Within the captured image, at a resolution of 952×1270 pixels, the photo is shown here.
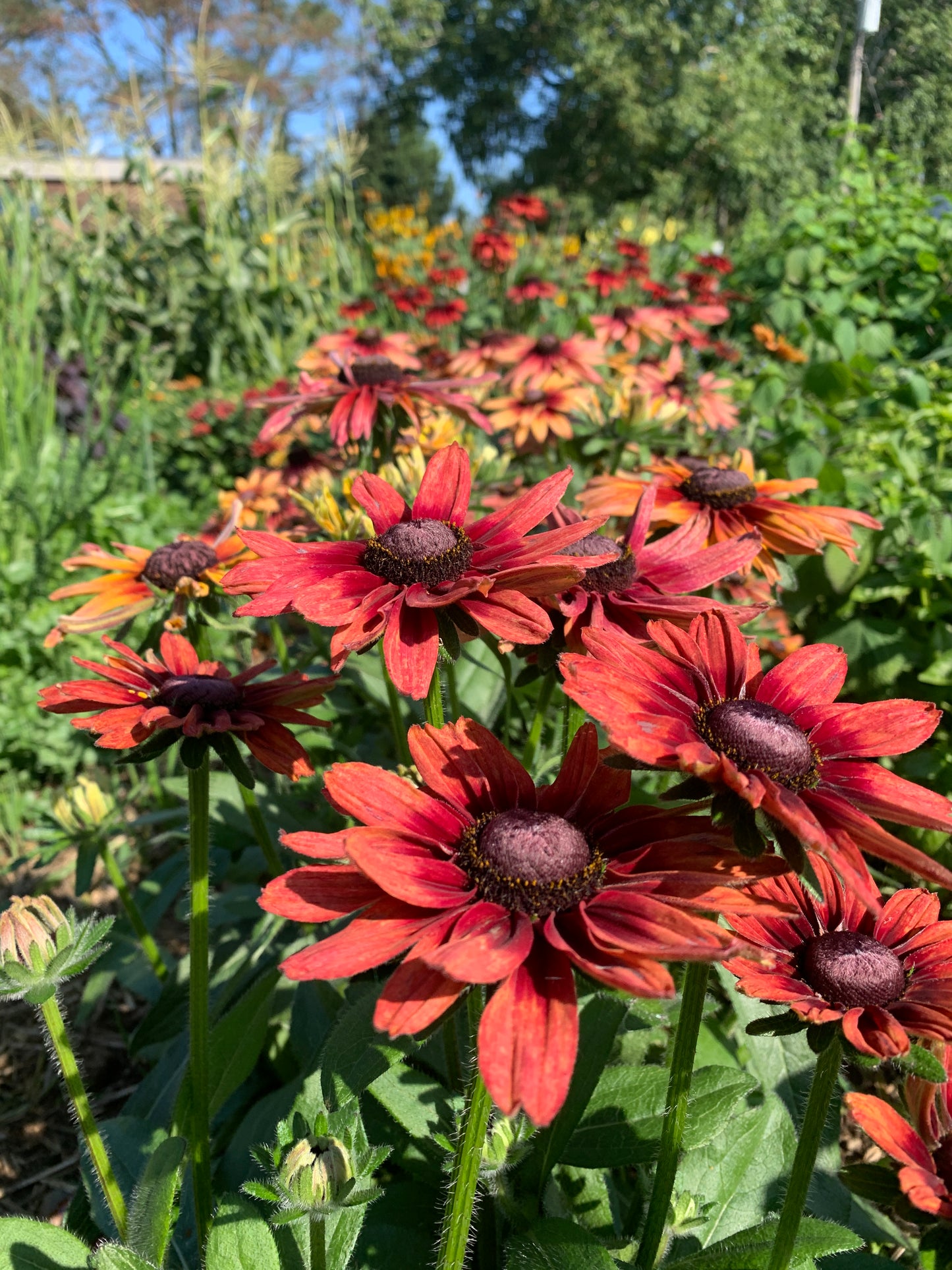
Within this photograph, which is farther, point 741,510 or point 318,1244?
point 741,510

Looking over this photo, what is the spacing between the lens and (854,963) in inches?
30.7

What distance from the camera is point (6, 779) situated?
2816 millimetres

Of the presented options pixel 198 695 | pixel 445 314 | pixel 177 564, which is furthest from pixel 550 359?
pixel 445 314

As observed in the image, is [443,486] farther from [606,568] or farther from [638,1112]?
[638,1112]

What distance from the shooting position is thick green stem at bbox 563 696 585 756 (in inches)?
42.7

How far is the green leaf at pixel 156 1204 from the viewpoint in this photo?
2.99 ft

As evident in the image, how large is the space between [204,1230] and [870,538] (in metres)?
2.04

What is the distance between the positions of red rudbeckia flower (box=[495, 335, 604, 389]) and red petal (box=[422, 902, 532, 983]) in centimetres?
225

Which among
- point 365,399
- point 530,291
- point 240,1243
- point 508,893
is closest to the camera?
point 508,893

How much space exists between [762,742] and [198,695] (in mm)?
630

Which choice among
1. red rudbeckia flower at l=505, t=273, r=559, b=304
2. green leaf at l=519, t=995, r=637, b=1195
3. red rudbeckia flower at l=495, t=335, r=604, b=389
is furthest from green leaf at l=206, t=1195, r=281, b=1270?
red rudbeckia flower at l=505, t=273, r=559, b=304

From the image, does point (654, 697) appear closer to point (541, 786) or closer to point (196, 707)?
point (541, 786)

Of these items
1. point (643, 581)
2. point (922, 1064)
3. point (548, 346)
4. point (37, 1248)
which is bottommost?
point (37, 1248)

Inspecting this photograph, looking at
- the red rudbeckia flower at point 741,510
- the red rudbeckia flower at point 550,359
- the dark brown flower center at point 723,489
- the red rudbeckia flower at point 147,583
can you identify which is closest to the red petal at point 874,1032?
the red rudbeckia flower at point 741,510
